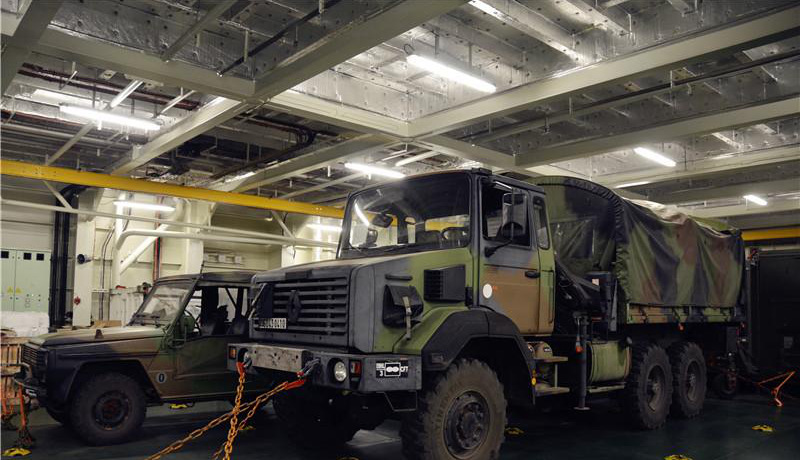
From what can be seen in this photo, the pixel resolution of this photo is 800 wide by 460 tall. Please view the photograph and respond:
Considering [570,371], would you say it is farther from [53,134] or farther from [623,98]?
[53,134]

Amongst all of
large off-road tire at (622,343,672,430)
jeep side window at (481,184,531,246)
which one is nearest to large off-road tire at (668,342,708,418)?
large off-road tire at (622,343,672,430)

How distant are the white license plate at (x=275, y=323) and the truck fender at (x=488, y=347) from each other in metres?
1.48

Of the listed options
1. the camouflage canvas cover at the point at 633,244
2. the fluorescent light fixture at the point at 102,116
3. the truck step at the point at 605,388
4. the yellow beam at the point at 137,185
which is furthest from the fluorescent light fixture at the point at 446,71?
the yellow beam at the point at 137,185

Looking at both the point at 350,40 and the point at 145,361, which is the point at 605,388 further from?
the point at 145,361

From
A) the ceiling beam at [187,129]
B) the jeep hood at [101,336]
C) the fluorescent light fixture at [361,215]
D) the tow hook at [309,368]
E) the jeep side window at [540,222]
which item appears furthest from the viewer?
the ceiling beam at [187,129]

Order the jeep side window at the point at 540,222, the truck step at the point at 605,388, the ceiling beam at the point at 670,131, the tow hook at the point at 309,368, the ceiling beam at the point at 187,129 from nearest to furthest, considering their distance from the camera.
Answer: the tow hook at the point at 309,368 < the jeep side window at the point at 540,222 < the truck step at the point at 605,388 < the ceiling beam at the point at 670,131 < the ceiling beam at the point at 187,129

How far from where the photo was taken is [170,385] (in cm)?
770

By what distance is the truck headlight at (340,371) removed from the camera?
16.9 feet

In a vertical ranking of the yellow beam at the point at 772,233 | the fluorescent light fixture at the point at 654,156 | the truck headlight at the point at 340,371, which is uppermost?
the fluorescent light fixture at the point at 654,156

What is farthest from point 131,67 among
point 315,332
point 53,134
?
point 53,134

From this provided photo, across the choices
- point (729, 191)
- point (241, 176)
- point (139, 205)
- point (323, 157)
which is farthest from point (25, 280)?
point (729, 191)

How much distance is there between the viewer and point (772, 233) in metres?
20.4

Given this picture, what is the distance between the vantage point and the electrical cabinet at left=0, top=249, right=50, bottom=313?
45.9 ft

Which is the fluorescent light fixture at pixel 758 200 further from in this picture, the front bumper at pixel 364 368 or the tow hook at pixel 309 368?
the tow hook at pixel 309 368
